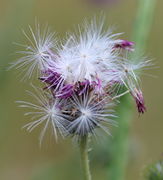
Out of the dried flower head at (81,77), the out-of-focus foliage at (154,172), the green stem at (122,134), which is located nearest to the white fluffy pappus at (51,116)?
the dried flower head at (81,77)

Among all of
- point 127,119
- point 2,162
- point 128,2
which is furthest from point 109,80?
point 128,2

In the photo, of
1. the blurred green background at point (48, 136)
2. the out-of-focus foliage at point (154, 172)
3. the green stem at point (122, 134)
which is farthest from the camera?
the blurred green background at point (48, 136)

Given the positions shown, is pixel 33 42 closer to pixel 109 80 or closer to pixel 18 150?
pixel 109 80

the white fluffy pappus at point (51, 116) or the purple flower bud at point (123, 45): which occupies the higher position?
the purple flower bud at point (123, 45)

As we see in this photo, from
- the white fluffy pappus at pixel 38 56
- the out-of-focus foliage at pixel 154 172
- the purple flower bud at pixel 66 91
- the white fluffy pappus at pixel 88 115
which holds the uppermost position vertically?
the white fluffy pappus at pixel 38 56

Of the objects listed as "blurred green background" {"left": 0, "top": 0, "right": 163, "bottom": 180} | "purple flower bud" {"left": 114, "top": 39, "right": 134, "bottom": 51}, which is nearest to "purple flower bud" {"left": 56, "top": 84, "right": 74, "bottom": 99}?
"purple flower bud" {"left": 114, "top": 39, "right": 134, "bottom": 51}

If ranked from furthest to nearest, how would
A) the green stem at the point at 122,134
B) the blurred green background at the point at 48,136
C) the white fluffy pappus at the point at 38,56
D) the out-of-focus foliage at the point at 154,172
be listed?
the blurred green background at the point at 48,136
the green stem at the point at 122,134
the out-of-focus foliage at the point at 154,172
the white fluffy pappus at the point at 38,56

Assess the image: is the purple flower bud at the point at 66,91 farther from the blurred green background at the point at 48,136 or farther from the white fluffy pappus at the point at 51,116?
the blurred green background at the point at 48,136

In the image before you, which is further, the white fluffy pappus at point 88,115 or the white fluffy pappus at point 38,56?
the white fluffy pappus at point 38,56
